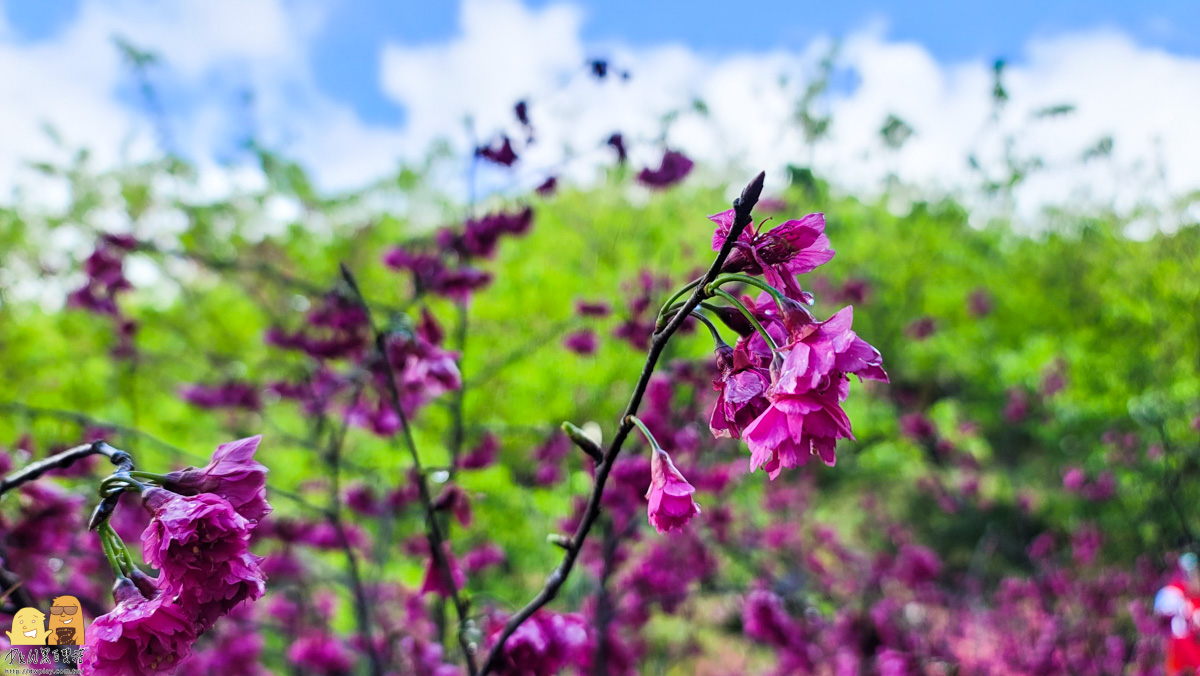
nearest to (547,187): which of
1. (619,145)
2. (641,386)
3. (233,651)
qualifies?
(619,145)

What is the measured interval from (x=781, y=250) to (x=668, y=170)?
2.50 m

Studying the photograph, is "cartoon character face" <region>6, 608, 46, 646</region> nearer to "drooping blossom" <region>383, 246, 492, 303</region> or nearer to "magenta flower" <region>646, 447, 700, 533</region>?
"magenta flower" <region>646, 447, 700, 533</region>

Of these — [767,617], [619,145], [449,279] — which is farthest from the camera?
[619,145]

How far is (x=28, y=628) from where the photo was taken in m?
0.99

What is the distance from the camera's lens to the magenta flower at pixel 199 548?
70 cm

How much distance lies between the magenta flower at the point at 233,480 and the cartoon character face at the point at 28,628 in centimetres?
46

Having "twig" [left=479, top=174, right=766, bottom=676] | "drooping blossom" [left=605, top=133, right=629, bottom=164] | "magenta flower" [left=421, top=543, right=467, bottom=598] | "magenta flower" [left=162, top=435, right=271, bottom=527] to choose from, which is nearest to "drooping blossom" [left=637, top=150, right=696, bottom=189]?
"drooping blossom" [left=605, top=133, right=629, bottom=164]

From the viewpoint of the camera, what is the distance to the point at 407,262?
3.02 meters

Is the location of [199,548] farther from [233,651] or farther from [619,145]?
[233,651]

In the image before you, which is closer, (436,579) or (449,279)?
(436,579)

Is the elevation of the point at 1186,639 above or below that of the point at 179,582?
above

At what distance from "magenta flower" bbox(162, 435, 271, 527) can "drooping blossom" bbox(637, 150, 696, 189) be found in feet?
8.50

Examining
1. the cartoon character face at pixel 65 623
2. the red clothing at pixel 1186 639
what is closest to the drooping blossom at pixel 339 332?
the cartoon character face at pixel 65 623

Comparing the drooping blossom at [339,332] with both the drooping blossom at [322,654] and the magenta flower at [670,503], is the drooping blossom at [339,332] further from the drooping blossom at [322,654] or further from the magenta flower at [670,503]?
the magenta flower at [670,503]
